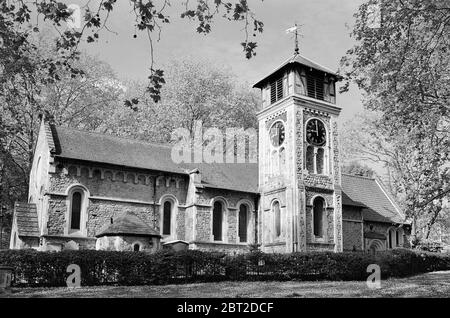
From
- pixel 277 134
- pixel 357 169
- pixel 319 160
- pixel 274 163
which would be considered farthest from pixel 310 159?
pixel 357 169

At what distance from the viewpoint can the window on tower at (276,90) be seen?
31609 millimetres

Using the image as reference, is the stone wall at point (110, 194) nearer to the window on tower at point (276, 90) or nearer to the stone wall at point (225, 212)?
the stone wall at point (225, 212)

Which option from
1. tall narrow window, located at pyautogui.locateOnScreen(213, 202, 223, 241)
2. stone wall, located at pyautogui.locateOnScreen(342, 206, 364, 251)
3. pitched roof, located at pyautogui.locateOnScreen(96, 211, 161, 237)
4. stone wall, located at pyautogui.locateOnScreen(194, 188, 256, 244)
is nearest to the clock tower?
stone wall, located at pyautogui.locateOnScreen(194, 188, 256, 244)

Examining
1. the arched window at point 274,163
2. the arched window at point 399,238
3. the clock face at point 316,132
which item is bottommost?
the arched window at point 399,238

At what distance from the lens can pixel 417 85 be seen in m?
15.2

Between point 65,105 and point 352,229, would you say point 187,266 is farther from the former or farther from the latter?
point 65,105

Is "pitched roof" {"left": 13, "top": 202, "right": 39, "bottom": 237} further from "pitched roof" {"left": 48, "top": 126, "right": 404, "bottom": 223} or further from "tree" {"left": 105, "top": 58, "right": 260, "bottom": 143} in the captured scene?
"tree" {"left": 105, "top": 58, "right": 260, "bottom": 143}

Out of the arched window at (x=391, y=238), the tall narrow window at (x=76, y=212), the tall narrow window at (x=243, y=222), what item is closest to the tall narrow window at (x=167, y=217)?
the tall narrow window at (x=243, y=222)

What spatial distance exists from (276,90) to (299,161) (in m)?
5.37

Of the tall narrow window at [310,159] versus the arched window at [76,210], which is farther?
the tall narrow window at [310,159]

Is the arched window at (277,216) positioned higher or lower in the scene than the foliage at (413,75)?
lower

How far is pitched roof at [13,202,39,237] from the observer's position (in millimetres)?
24938

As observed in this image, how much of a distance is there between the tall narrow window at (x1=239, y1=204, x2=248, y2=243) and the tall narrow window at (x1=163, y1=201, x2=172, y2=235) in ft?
15.5

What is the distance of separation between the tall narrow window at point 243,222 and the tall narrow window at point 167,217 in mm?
4713
